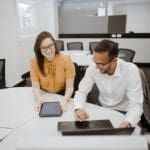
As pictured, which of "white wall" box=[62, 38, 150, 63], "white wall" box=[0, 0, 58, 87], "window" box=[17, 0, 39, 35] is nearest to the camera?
"white wall" box=[0, 0, 58, 87]

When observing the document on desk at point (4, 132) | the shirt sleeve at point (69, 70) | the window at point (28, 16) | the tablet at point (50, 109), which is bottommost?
the document on desk at point (4, 132)

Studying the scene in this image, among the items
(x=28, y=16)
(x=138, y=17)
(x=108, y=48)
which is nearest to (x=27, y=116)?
(x=108, y=48)

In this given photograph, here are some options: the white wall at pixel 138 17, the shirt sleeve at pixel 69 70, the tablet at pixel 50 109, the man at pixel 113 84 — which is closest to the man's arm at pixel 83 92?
the man at pixel 113 84

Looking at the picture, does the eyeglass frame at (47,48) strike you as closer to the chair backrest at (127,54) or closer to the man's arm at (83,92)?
the man's arm at (83,92)

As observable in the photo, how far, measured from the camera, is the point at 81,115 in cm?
137

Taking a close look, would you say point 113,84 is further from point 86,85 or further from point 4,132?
point 4,132

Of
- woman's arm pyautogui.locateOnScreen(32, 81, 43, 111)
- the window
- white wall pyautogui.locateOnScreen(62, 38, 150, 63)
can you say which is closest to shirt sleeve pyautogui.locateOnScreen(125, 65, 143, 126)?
woman's arm pyautogui.locateOnScreen(32, 81, 43, 111)

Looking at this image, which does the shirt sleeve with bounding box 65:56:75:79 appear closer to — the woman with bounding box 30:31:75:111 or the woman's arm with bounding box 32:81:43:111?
the woman with bounding box 30:31:75:111

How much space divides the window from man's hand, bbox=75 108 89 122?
3710 millimetres

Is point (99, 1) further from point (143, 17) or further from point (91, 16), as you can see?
point (143, 17)

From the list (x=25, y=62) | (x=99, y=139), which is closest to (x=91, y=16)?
(x=25, y=62)

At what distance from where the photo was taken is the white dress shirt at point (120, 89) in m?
1.44

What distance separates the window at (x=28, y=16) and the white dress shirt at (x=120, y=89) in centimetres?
347

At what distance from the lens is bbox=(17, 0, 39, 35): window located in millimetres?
4770
